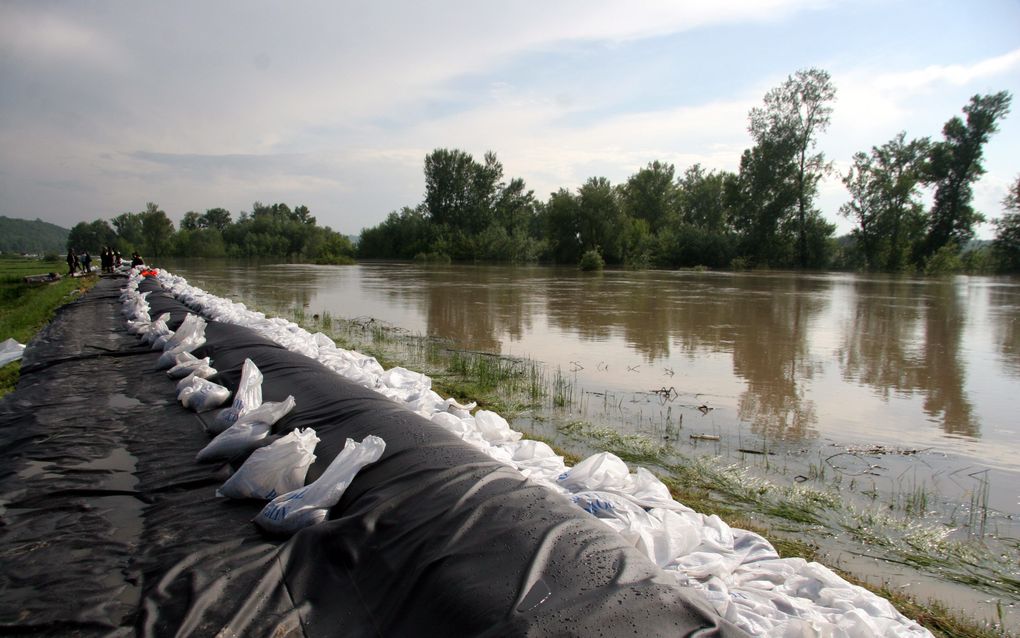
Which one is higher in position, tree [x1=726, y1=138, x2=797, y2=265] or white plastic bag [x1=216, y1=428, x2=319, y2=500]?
tree [x1=726, y1=138, x2=797, y2=265]

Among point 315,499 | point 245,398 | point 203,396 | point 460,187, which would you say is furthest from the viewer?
point 460,187

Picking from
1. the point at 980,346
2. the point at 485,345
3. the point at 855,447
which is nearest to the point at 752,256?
the point at 980,346

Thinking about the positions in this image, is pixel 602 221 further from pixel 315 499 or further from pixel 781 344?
pixel 315 499

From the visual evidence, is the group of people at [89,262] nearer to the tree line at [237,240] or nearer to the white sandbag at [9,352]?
the white sandbag at [9,352]

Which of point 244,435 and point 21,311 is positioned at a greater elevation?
point 21,311

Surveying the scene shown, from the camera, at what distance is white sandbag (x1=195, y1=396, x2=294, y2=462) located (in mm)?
3578

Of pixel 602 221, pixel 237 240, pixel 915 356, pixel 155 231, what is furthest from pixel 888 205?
pixel 155 231

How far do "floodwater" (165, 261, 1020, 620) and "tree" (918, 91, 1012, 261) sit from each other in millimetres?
28007

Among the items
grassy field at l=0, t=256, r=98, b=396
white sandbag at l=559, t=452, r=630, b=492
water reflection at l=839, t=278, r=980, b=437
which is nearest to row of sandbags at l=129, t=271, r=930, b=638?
white sandbag at l=559, t=452, r=630, b=492

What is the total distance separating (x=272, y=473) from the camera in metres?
3.05

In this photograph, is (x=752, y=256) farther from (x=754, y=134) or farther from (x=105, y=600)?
(x=105, y=600)

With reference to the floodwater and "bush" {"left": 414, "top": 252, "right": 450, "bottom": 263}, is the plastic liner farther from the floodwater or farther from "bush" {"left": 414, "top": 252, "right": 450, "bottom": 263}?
"bush" {"left": 414, "top": 252, "right": 450, "bottom": 263}

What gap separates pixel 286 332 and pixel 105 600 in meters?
5.26

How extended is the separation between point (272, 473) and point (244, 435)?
735 mm
